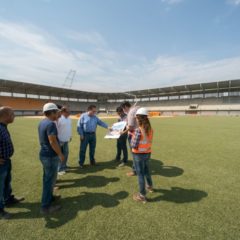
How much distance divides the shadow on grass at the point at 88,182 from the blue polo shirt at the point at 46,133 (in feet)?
5.76

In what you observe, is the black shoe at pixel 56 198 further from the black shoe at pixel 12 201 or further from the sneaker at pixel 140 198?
the sneaker at pixel 140 198

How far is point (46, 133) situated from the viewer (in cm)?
315

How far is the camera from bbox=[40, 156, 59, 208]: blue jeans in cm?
332

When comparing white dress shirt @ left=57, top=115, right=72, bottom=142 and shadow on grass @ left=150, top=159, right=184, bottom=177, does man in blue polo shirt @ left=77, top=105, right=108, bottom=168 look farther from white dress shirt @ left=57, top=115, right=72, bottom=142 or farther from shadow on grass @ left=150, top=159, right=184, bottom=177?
shadow on grass @ left=150, top=159, right=184, bottom=177

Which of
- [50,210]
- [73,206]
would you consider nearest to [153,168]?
[73,206]

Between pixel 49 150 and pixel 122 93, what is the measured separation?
76329mm

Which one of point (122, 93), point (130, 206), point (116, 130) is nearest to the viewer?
point (130, 206)

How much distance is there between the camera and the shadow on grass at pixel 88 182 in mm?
4691

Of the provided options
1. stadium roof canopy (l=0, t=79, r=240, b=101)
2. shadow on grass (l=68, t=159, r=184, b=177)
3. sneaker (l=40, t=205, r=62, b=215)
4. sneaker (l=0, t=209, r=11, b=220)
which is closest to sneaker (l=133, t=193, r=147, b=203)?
sneaker (l=40, t=205, r=62, b=215)

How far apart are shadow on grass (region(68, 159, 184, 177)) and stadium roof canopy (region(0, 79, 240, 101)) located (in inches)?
2163

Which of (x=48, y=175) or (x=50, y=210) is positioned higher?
(x=48, y=175)

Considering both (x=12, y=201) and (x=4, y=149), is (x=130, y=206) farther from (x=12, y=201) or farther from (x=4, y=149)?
(x=4, y=149)

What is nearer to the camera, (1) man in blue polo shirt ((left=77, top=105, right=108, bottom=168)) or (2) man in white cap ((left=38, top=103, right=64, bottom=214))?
(2) man in white cap ((left=38, top=103, right=64, bottom=214))

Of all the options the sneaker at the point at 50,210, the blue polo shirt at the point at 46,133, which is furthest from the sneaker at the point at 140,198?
the blue polo shirt at the point at 46,133
